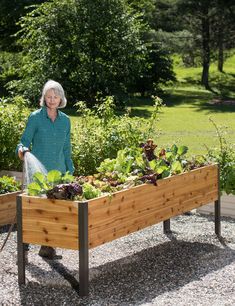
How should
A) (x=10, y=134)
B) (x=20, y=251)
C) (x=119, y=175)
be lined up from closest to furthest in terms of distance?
(x=20, y=251) < (x=119, y=175) < (x=10, y=134)

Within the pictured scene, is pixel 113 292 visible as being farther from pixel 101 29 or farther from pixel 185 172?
pixel 101 29

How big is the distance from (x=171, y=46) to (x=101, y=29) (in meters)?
10.5

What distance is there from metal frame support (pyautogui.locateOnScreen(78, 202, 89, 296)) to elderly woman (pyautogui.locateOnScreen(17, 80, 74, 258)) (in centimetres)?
127

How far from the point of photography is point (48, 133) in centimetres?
724

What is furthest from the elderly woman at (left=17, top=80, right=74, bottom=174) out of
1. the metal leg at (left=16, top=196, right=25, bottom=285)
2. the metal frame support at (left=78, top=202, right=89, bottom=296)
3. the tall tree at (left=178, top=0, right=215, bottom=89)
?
the tall tree at (left=178, top=0, right=215, bottom=89)

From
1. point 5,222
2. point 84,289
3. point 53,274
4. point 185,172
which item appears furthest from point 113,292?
point 5,222

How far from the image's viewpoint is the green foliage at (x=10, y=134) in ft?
35.2

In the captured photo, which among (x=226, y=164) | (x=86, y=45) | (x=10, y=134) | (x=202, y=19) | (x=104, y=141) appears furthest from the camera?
(x=202, y=19)

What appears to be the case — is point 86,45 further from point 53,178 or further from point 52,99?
point 53,178

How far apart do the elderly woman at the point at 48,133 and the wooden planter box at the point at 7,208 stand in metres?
1.13

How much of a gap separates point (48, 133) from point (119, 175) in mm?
915

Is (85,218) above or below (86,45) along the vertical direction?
below

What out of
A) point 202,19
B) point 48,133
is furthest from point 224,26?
point 48,133

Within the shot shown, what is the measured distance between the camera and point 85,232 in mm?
5840
